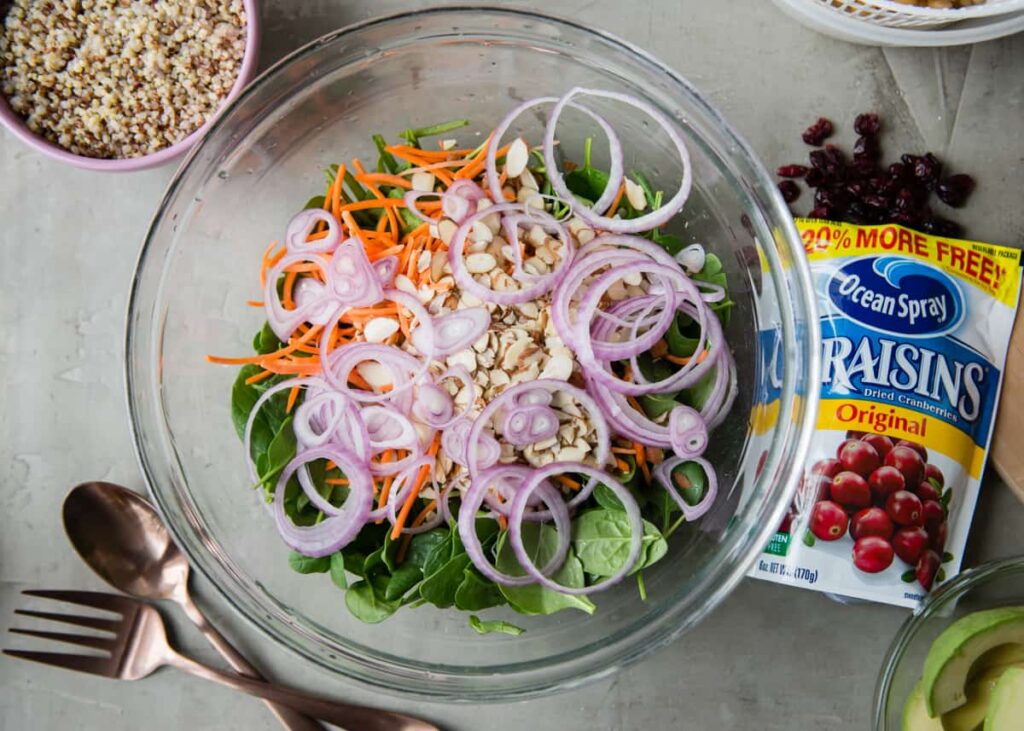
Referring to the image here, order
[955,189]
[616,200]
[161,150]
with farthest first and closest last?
[955,189] → [161,150] → [616,200]

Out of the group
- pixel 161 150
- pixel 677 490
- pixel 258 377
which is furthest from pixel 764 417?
pixel 161 150

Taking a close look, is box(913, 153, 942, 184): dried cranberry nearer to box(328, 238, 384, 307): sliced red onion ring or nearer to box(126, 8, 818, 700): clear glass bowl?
box(126, 8, 818, 700): clear glass bowl

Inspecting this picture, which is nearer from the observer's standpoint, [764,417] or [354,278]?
[354,278]

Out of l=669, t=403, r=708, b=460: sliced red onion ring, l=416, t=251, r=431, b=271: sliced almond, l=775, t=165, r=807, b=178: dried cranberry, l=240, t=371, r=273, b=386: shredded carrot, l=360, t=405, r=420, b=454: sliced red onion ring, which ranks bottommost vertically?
l=360, t=405, r=420, b=454: sliced red onion ring

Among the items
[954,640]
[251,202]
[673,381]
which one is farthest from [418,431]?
[954,640]

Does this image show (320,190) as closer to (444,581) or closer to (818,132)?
(444,581)

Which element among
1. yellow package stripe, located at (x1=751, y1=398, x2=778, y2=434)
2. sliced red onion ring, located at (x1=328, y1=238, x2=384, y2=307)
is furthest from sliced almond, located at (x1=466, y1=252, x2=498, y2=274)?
yellow package stripe, located at (x1=751, y1=398, x2=778, y2=434)

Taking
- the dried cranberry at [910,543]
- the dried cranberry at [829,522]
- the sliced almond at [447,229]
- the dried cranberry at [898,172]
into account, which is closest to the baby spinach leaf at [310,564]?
the sliced almond at [447,229]
